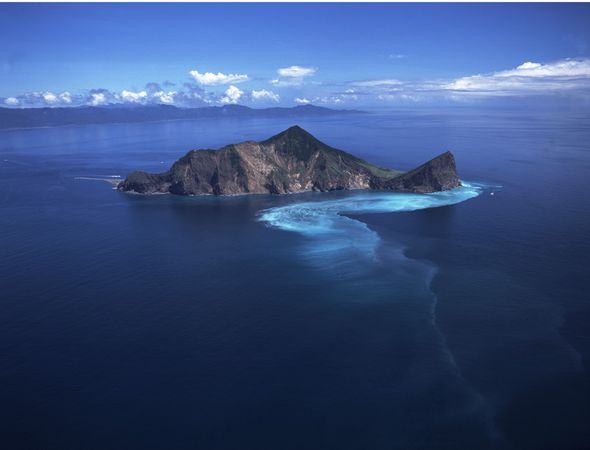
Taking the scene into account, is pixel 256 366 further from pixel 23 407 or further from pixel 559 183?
pixel 559 183

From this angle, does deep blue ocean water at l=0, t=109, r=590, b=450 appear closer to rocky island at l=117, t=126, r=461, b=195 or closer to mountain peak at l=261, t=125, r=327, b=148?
rocky island at l=117, t=126, r=461, b=195

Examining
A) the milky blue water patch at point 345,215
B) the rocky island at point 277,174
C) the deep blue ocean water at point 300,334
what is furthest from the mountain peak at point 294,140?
the deep blue ocean water at point 300,334

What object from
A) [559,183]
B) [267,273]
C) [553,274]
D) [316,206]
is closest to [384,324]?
[267,273]

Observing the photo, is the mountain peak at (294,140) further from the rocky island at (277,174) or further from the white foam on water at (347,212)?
the white foam on water at (347,212)

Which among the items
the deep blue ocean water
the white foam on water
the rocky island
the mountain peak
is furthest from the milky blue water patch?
the mountain peak

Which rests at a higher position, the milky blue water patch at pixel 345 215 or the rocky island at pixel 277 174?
the rocky island at pixel 277 174

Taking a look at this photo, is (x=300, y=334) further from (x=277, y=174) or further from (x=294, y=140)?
(x=294, y=140)

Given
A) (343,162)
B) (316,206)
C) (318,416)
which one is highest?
(343,162)
